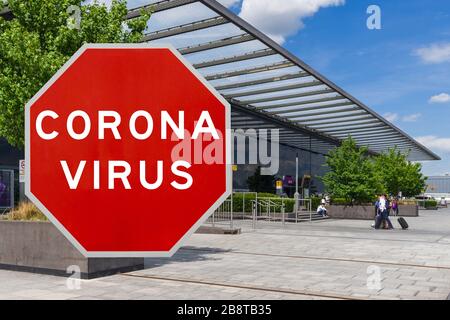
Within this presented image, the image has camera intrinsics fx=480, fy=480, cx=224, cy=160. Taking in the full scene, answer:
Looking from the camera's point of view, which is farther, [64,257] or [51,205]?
[64,257]

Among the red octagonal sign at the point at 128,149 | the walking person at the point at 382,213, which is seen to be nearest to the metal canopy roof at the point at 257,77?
the red octagonal sign at the point at 128,149

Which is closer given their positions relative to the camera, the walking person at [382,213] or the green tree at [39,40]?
the green tree at [39,40]

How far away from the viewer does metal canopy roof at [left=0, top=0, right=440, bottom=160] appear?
734 inches

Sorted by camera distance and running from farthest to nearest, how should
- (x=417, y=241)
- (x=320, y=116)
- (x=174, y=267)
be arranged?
(x=320, y=116) < (x=417, y=241) < (x=174, y=267)

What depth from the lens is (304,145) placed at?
160 ft

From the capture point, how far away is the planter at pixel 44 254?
8.23 m

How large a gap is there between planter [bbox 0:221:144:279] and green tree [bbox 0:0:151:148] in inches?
63.1

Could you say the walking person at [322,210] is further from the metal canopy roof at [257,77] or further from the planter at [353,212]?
the metal canopy roof at [257,77]

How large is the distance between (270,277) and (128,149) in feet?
24.5

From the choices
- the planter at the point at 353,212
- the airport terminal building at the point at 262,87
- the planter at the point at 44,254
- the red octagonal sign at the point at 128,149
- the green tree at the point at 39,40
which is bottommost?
the planter at the point at 353,212

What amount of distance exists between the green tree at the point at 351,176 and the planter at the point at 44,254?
2277 centimetres
